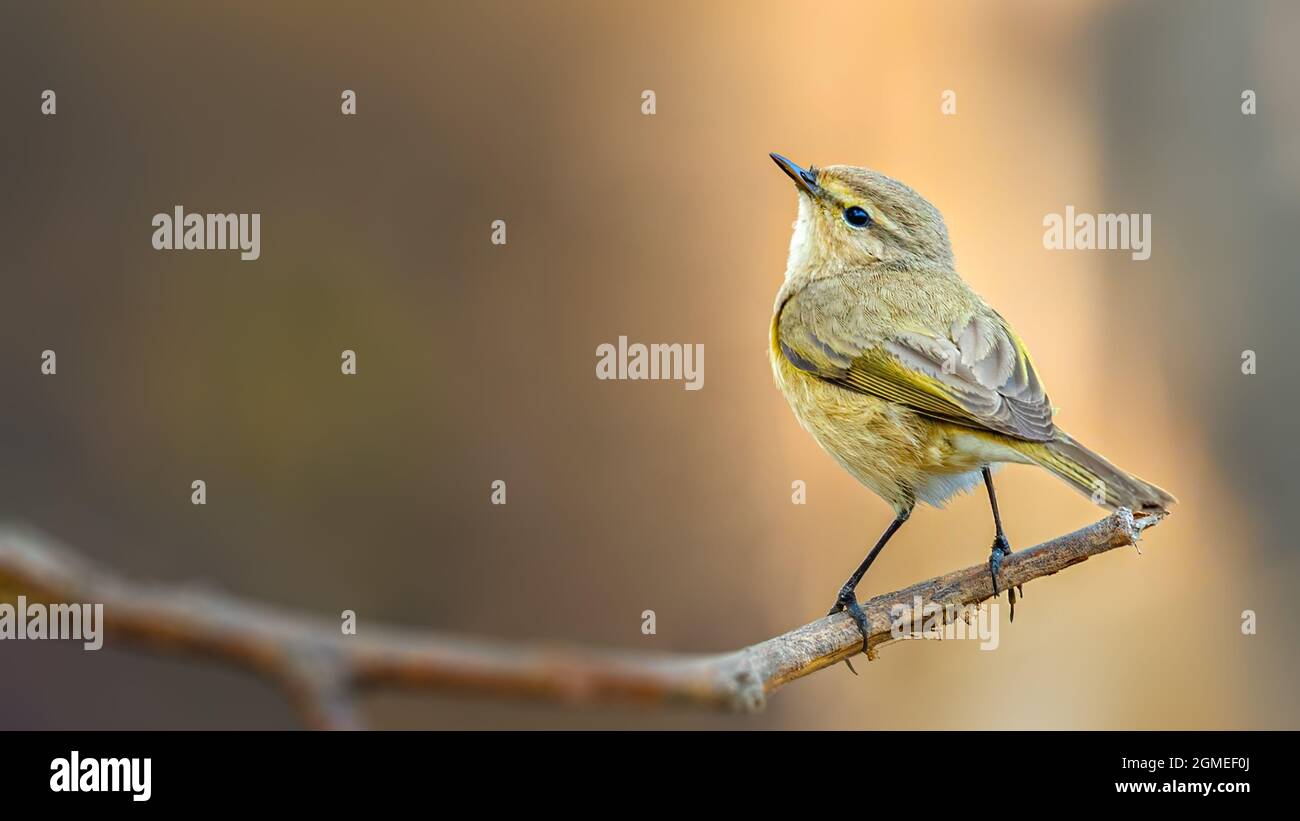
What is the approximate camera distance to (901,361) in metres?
3.77

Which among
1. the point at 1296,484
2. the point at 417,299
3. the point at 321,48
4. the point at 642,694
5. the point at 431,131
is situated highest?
the point at 321,48

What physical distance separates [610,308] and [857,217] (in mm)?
2311

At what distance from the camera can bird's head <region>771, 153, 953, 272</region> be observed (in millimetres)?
4371

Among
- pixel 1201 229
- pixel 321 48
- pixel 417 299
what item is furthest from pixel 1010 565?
pixel 321 48

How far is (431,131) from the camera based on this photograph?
6.33 m

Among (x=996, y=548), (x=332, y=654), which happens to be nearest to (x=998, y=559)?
(x=996, y=548)

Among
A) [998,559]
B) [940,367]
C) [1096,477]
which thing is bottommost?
[998,559]

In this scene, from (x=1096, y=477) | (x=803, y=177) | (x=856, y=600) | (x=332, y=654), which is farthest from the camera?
(x=803, y=177)

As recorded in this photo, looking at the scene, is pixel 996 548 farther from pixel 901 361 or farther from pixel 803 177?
pixel 803 177

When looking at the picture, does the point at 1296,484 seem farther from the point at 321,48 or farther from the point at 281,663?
the point at 281,663

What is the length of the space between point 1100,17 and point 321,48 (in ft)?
15.3

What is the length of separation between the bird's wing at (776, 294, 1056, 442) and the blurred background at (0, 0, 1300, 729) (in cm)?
208

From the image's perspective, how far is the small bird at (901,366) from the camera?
338cm

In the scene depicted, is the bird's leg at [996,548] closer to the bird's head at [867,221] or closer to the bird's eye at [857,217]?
the bird's head at [867,221]
